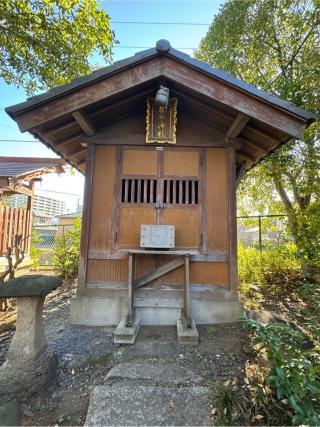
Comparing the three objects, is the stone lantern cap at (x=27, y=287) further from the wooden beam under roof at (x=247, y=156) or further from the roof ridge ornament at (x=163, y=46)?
the wooden beam under roof at (x=247, y=156)

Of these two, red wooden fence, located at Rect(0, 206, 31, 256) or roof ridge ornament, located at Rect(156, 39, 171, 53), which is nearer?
roof ridge ornament, located at Rect(156, 39, 171, 53)

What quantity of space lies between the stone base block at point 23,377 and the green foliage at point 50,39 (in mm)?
6153

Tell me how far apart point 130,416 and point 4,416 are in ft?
3.65

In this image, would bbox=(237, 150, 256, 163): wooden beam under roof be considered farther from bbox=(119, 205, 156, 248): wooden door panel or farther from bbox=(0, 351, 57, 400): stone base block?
bbox=(0, 351, 57, 400): stone base block

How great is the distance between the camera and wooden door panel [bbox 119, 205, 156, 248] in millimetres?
3969

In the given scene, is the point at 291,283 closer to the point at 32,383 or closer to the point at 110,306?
the point at 110,306

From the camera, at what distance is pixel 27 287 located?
244 cm

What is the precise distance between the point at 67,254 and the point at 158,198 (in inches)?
197

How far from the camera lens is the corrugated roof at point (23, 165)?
6520 millimetres

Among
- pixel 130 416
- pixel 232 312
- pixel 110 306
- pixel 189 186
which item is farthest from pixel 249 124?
pixel 130 416

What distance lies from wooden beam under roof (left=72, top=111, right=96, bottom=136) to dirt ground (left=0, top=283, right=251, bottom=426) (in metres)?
3.20

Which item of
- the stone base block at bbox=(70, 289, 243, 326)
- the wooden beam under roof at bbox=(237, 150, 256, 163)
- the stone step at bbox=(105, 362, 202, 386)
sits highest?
the wooden beam under roof at bbox=(237, 150, 256, 163)

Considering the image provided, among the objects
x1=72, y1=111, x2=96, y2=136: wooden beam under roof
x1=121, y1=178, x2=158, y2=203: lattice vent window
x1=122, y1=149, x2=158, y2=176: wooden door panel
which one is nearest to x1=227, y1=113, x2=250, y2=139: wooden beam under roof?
x1=122, y1=149, x2=158, y2=176: wooden door panel

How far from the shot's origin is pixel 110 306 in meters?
3.77
